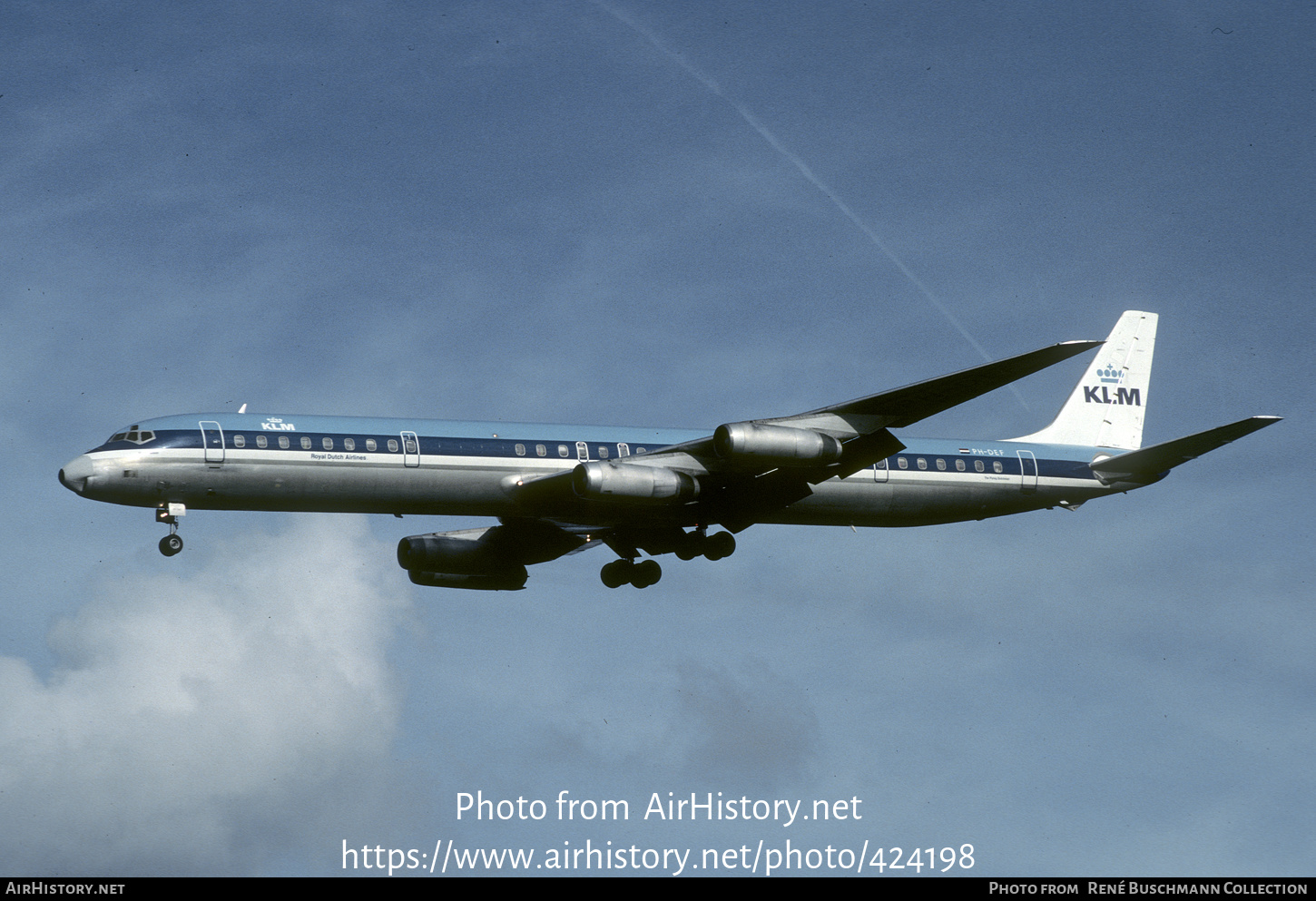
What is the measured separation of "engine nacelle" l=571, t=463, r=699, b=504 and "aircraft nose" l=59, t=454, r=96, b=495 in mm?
12968

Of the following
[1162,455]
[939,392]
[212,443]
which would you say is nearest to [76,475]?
[212,443]

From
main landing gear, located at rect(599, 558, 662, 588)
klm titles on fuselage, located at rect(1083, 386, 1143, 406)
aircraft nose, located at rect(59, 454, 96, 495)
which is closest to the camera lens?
aircraft nose, located at rect(59, 454, 96, 495)

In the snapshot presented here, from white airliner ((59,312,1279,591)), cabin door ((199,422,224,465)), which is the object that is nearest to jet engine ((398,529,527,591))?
white airliner ((59,312,1279,591))

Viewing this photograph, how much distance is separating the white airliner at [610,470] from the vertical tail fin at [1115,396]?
4879 millimetres

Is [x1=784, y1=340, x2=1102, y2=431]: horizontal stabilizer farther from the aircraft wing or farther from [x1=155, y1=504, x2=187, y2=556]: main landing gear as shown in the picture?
[x1=155, y1=504, x2=187, y2=556]: main landing gear

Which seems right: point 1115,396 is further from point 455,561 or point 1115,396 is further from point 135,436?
point 135,436

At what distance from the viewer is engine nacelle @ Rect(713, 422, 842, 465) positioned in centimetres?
4112

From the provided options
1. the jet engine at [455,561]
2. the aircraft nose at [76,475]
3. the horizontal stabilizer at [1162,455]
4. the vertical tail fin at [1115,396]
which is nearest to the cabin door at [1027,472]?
the horizontal stabilizer at [1162,455]

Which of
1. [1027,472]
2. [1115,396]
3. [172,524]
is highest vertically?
[1115,396]

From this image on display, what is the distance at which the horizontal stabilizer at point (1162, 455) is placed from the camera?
146 feet

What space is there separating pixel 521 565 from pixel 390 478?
11.2 metres

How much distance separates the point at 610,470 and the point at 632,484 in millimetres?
Answer: 735

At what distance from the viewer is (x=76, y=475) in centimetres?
4025
